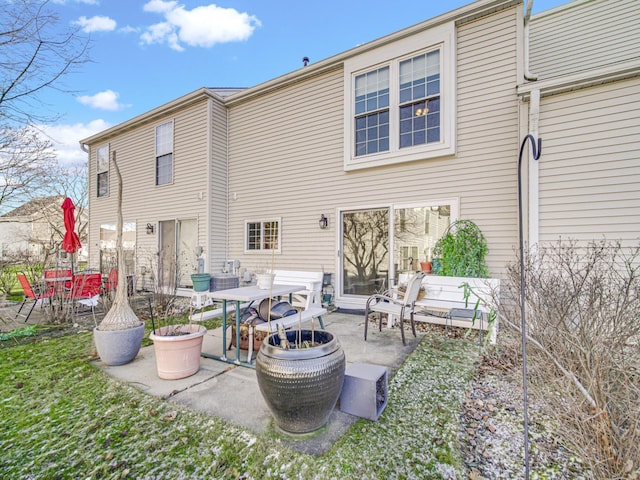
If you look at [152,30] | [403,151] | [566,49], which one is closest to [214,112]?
[152,30]

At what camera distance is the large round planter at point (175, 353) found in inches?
114

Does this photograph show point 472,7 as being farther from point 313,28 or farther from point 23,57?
point 23,57

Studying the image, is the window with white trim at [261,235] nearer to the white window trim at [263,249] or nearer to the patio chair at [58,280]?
the white window trim at [263,249]

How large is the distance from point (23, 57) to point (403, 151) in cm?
668

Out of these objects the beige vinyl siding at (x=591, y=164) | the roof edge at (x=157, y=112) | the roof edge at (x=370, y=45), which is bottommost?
the beige vinyl siding at (x=591, y=164)

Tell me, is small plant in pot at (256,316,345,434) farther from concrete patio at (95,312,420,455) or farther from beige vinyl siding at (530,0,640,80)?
beige vinyl siding at (530,0,640,80)

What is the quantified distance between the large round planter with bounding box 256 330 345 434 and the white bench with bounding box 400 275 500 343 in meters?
2.44

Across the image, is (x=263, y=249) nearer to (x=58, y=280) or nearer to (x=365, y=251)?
(x=365, y=251)

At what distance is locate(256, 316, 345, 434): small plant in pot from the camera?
1910 mm

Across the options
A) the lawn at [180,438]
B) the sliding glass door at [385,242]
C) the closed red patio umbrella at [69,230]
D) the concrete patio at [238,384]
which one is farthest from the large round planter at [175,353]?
the closed red patio umbrella at [69,230]

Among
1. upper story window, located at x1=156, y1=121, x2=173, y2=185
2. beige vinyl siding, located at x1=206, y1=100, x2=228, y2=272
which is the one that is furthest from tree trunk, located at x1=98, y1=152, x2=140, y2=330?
upper story window, located at x1=156, y1=121, x2=173, y2=185

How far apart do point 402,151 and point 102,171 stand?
1065 cm

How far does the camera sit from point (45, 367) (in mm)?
3328

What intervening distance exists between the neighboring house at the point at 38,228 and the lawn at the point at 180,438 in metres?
6.71
